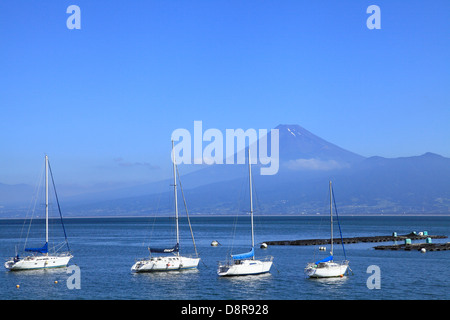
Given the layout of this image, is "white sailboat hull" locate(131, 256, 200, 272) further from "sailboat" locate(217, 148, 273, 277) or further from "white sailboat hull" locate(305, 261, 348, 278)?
"white sailboat hull" locate(305, 261, 348, 278)

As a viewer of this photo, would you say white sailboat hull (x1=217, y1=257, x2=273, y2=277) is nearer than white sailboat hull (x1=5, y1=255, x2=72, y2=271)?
Yes

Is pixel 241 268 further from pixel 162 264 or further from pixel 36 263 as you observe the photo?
pixel 36 263

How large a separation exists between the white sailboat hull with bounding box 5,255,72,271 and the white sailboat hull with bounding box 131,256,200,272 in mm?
10422

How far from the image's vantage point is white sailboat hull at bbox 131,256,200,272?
61094 millimetres

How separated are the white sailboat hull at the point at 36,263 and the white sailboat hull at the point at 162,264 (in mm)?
10422

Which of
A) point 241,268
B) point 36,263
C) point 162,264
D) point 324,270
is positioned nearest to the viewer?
point 324,270

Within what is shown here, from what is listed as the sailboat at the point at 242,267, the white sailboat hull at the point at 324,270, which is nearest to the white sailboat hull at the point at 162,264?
the sailboat at the point at 242,267

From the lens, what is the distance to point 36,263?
64500 millimetres

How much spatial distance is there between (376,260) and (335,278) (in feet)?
73.7

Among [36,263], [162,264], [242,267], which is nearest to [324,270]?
[242,267]

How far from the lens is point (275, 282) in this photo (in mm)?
55156

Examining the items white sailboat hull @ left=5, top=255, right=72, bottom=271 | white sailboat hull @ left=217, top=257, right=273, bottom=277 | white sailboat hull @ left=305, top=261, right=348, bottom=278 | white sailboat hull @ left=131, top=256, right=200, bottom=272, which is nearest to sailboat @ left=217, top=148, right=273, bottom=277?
white sailboat hull @ left=217, top=257, right=273, bottom=277

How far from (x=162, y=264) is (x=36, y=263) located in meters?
14.8
